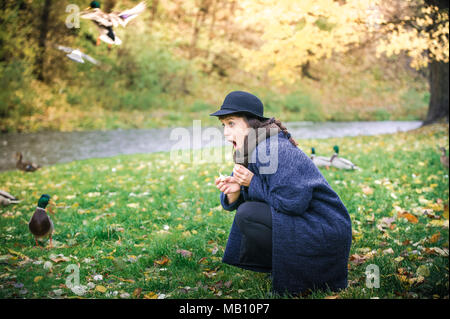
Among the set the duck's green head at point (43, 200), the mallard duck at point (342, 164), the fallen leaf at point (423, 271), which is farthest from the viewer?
the mallard duck at point (342, 164)

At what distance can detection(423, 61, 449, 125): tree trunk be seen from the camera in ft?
38.7

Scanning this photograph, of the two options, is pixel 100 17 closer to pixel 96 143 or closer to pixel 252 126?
pixel 252 126

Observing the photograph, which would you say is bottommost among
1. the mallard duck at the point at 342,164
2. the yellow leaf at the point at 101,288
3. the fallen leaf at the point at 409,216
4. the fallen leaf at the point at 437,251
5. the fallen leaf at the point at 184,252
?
the yellow leaf at the point at 101,288

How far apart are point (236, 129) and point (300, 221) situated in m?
0.76

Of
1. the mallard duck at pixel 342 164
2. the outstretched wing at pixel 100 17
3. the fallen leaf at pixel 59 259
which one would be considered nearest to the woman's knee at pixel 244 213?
the fallen leaf at pixel 59 259

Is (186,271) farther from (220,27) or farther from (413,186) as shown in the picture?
(220,27)

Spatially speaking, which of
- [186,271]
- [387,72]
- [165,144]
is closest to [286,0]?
[165,144]

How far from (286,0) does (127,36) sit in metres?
10.3

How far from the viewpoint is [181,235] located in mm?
3887

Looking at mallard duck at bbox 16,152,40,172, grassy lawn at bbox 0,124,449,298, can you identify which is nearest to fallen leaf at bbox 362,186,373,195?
grassy lawn at bbox 0,124,449,298

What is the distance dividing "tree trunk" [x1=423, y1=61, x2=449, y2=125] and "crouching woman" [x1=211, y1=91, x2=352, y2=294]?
11.3 meters

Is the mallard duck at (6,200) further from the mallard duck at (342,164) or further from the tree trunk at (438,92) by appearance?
the tree trunk at (438,92)

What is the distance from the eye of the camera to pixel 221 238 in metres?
3.82

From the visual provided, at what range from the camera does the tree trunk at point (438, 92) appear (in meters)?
11.8
